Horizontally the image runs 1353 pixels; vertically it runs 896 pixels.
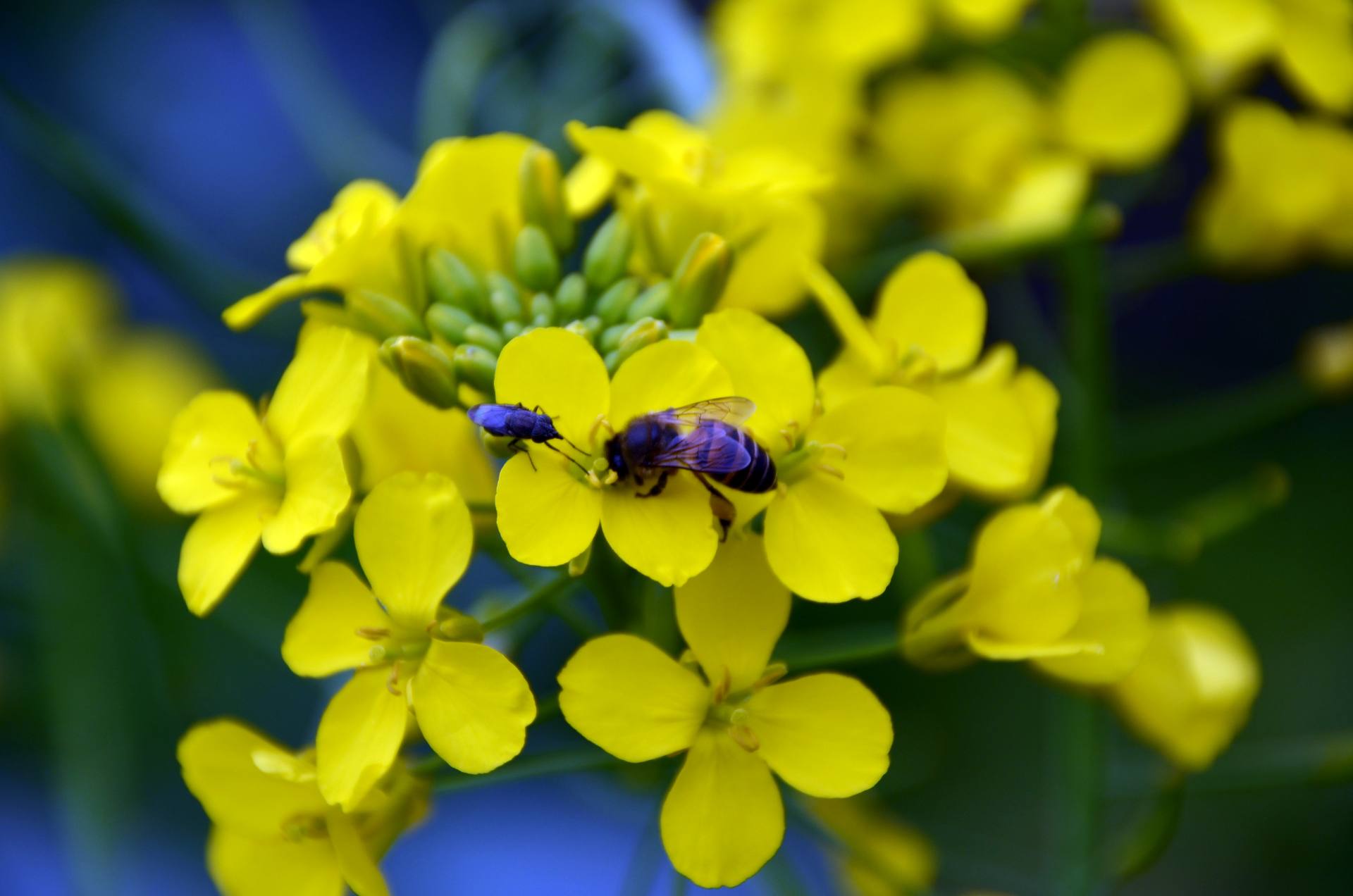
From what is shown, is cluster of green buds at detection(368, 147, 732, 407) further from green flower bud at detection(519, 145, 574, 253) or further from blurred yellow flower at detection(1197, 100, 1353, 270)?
blurred yellow flower at detection(1197, 100, 1353, 270)

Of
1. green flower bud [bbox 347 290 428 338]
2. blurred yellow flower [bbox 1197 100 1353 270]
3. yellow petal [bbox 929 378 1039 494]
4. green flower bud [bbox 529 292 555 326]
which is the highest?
green flower bud [bbox 347 290 428 338]

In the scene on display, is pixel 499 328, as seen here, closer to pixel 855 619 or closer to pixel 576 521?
pixel 576 521

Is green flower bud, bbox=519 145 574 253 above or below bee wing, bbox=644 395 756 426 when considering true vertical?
above

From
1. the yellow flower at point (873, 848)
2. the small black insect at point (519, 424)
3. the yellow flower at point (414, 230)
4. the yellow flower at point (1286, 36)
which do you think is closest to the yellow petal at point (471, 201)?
the yellow flower at point (414, 230)

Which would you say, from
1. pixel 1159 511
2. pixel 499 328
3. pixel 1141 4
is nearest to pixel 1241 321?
pixel 1159 511

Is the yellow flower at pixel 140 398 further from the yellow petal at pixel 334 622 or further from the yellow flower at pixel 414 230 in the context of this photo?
the yellow petal at pixel 334 622

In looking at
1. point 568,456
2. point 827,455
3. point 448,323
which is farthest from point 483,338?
point 827,455

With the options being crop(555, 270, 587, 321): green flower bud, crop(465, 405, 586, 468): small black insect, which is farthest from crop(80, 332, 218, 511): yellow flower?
crop(465, 405, 586, 468): small black insect

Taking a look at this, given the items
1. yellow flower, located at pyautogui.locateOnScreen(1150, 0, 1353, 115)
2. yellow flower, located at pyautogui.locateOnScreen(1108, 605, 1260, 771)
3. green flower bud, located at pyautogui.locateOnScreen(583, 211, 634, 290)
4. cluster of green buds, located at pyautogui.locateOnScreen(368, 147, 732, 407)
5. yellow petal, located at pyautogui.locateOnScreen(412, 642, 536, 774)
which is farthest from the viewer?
yellow flower, located at pyautogui.locateOnScreen(1150, 0, 1353, 115)
